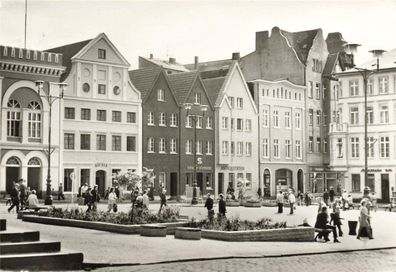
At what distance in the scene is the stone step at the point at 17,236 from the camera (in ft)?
48.9

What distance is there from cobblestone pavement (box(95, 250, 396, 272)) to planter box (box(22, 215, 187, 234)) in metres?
6.96

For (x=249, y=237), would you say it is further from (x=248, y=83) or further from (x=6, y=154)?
(x=248, y=83)

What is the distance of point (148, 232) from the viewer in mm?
23688

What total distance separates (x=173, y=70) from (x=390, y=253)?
2651 inches

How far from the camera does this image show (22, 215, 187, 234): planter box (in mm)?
24500

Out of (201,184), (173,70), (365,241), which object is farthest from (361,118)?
(365,241)

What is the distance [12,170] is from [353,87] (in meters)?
35.7

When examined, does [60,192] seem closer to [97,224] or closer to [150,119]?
[150,119]

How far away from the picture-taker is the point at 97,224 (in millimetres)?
25625

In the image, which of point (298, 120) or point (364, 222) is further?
point (298, 120)

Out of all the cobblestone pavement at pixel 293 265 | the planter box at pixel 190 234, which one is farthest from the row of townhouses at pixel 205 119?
the cobblestone pavement at pixel 293 265

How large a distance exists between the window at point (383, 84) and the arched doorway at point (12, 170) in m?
35.2

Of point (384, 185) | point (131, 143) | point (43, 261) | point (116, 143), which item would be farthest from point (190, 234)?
point (384, 185)

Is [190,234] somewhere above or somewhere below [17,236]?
below
